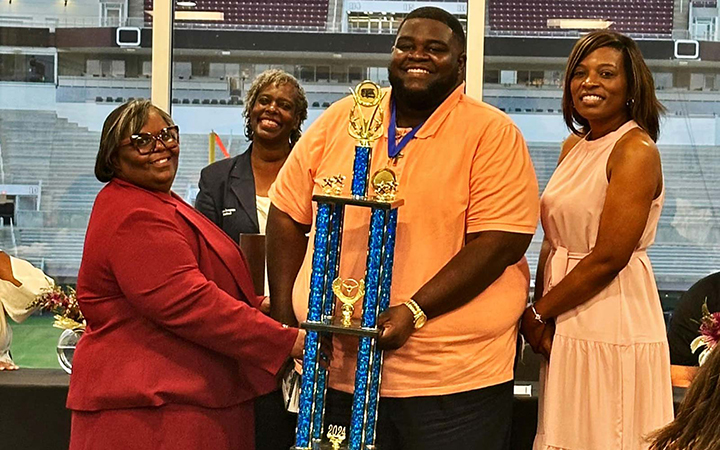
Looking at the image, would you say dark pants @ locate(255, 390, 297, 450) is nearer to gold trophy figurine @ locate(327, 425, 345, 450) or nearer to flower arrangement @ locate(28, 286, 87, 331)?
gold trophy figurine @ locate(327, 425, 345, 450)

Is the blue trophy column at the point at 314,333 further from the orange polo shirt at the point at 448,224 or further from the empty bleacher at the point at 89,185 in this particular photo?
the empty bleacher at the point at 89,185

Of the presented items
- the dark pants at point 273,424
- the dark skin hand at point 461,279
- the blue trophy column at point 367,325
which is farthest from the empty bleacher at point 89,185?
the blue trophy column at point 367,325

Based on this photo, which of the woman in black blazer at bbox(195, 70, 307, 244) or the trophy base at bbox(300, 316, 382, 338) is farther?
the woman in black blazer at bbox(195, 70, 307, 244)

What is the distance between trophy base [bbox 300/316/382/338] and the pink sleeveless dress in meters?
0.61

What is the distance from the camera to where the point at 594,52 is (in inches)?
97.7

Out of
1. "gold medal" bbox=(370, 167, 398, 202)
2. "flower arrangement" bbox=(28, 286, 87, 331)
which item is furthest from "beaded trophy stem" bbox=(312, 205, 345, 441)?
"flower arrangement" bbox=(28, 286, 87, 331)

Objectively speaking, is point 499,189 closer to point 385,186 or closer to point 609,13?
point 385,186

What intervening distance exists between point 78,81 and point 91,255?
3375 mm

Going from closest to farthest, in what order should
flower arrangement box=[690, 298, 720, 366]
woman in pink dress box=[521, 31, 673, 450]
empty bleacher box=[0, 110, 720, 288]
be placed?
woman in pink dress box=[521, 31, 673, 450], flower arrangement box=[690, 298, 720, 366], empty bleacher box=[0, 110, 720, 288]

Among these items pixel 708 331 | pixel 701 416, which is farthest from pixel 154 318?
pixel 708 331

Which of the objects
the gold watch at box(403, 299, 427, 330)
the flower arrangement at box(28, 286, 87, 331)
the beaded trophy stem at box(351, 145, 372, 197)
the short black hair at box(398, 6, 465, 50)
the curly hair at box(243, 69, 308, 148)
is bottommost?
the flower arrangement at box(28, 286, 87, 331)

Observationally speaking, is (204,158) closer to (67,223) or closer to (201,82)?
(201,82)

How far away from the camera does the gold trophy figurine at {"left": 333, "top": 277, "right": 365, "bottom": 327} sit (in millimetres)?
2158

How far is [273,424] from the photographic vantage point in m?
2.88
